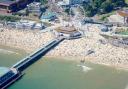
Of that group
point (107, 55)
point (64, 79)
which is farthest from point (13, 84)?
point (107, 55)

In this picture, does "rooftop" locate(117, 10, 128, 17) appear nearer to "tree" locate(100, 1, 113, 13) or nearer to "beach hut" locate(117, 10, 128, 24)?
"beach hut" locate(117, 10, 128, 24)

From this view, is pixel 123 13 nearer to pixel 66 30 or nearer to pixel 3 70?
pixel 66 30

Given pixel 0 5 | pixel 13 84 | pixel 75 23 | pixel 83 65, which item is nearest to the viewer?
pixel 13 84

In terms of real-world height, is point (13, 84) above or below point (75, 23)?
below

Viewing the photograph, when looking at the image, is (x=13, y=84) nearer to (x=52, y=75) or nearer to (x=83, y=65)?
(x=52, y=75)

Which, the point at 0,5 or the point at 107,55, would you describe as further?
the point at 0,5

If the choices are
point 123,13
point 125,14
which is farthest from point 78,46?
point 123,13

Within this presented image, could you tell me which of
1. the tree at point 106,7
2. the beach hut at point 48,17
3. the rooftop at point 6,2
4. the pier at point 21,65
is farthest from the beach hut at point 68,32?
the rooftop at point 6,2
